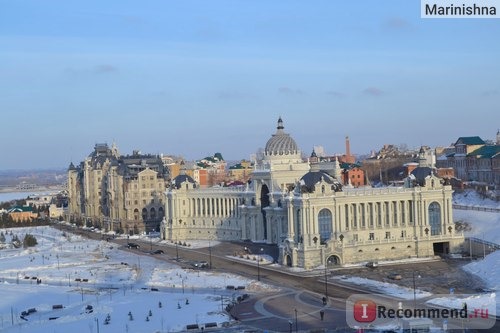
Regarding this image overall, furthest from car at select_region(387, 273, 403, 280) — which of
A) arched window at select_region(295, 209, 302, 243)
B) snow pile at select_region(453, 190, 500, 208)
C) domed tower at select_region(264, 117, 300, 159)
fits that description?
snow pile at select_region(453, 190, 500, 208)

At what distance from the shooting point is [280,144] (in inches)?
3836

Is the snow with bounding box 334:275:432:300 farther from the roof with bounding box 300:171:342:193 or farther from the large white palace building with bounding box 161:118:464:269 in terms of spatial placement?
the roof with bounding box 300:171:342:193

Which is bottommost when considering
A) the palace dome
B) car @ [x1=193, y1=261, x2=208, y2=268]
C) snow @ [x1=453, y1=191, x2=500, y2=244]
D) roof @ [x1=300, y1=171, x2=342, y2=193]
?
car @ [x1=193, y1=261, x2=208, y2=268]

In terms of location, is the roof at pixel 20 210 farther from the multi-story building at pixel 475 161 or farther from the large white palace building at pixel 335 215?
the multi-story building at pixel 475 161

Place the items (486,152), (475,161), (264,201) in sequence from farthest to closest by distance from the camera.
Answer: (475,161) → (486,152) → (264,201)

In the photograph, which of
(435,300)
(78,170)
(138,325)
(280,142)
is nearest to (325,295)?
(435,300)

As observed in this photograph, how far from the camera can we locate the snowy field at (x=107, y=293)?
55281mm

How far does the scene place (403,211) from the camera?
8394 cm

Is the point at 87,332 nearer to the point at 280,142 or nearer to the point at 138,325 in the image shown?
the point at 138,325

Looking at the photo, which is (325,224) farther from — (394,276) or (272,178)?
(272,178)

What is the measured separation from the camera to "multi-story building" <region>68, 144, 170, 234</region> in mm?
124875

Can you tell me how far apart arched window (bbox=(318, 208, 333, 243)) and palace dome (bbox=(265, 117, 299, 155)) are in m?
19.2

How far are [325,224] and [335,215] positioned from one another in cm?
135

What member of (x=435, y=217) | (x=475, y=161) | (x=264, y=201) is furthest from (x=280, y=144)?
(x=475, y=161)
